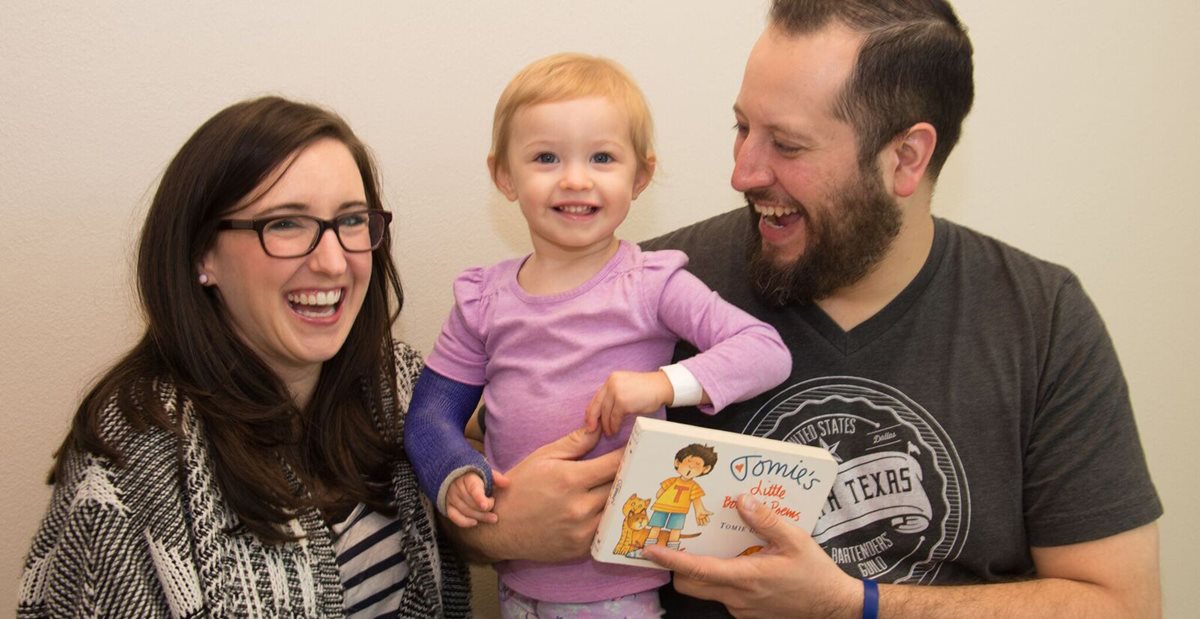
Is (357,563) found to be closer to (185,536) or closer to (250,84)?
(185,536)

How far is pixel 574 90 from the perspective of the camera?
1.44 meters

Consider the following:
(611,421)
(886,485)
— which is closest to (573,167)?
(611,421)

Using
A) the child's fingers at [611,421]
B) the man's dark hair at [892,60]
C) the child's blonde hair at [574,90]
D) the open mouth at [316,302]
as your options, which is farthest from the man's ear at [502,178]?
the man's dark hair at [892,60]

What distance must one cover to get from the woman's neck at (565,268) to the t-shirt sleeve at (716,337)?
0.26ft

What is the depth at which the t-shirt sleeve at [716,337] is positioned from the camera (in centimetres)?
136

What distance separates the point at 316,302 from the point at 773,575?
81cm

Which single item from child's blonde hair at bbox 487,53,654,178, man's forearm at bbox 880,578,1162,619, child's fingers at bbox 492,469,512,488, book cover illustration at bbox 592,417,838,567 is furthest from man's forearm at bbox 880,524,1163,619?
child's blonde hair at bbox 487,53,654,178

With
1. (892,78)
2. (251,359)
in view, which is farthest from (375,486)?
(892,78)

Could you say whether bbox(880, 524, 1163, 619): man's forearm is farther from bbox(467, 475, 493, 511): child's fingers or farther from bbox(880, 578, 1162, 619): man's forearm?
bbox(467, 475, 493, 511): child's fingers

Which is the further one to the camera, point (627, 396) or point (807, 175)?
point (807, 175)

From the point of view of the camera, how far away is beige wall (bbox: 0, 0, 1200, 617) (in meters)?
1.77

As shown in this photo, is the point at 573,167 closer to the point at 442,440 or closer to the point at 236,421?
the point at 442,440

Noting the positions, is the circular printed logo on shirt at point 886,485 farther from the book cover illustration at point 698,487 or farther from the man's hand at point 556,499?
the man's hand at point 556,499

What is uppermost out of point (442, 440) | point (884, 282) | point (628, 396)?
point (884, 282)
